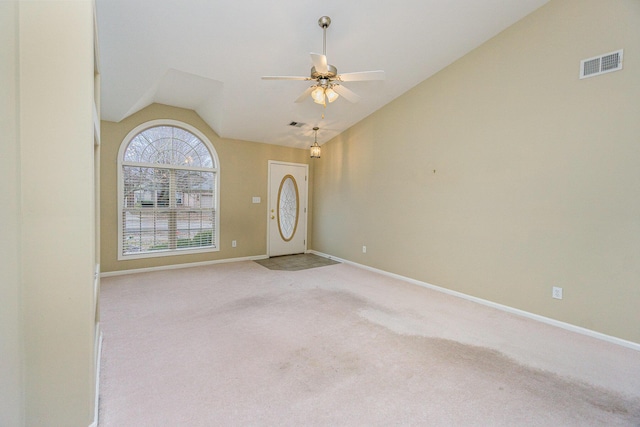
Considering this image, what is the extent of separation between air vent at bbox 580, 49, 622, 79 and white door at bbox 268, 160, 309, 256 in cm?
486

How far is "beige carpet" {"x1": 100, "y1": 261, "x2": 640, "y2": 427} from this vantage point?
1721 millimetres

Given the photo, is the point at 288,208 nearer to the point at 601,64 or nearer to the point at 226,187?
the point at 226,187

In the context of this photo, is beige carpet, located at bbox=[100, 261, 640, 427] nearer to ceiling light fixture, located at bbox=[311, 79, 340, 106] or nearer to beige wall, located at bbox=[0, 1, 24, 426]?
beige wall, located at bbox=[0, 1, 24, 426]

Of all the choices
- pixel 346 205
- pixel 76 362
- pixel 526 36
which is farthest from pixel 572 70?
pixel 76 362

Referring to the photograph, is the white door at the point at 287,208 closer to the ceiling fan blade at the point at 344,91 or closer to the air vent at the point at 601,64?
the ceiling fan blade at the point at 344,91

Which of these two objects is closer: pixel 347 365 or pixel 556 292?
pixel 347 365

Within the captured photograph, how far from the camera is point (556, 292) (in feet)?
9.86

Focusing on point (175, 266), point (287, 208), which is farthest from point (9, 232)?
point (287, 208)

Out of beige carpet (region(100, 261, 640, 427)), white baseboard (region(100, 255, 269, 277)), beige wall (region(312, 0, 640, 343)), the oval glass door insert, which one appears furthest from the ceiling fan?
white baseboard (region(100, 255, 269, 277))

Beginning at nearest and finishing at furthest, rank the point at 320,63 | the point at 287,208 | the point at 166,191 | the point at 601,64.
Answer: the point at 320,63 → the point at 601,64 → the point at 166,191 → the point at 287,208

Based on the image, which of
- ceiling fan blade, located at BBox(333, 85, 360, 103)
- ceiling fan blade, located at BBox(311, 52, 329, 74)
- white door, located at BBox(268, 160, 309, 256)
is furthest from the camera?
white door, located at BBox(268, 160, 309, 256)

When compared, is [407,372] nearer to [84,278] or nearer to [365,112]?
[84,278]

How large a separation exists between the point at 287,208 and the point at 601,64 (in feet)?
17.3

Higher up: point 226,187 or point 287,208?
point 226,187
